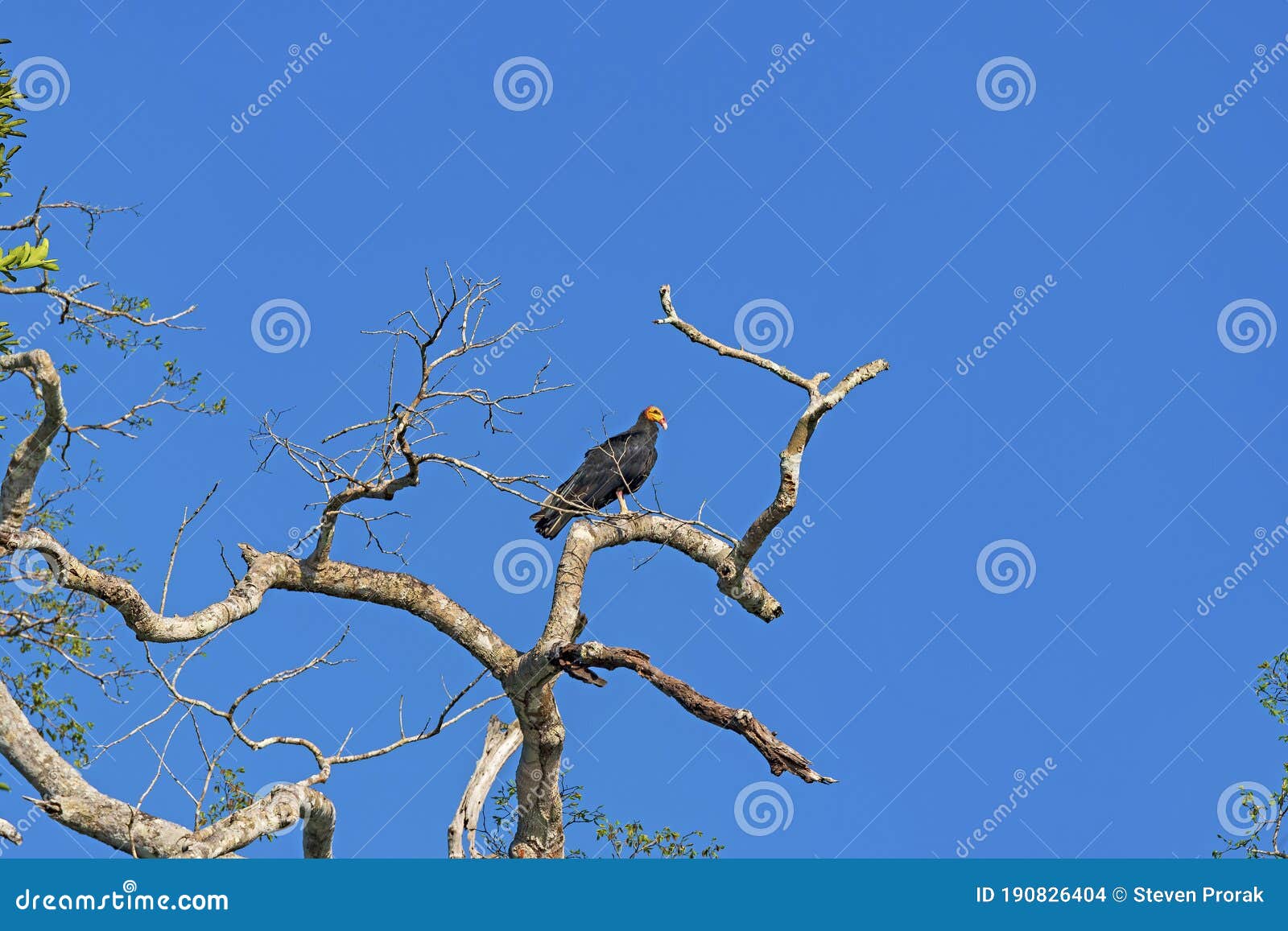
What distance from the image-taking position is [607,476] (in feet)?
36.3

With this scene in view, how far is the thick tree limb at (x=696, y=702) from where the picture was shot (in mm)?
7273

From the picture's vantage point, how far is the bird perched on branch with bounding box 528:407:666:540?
33.9ft

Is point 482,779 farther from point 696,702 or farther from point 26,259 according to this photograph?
point 26,259

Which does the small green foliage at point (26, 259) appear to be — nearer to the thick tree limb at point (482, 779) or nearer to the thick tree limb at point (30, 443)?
the thick tree limb at point (30, 443)

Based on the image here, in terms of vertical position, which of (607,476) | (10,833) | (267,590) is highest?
(607,476)

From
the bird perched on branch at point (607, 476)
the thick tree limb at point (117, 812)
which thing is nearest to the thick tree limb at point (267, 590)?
the thick tree limb at point (117, 812)

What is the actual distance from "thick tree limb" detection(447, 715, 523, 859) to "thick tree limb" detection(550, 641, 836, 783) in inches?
62.8

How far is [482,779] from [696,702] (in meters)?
2.83

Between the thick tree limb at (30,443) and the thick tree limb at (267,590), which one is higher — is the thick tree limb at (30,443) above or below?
above

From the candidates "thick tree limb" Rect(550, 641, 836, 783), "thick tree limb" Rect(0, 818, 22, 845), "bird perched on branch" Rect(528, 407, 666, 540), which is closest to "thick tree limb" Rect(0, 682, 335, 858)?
"thick tree limb" Rect(0, 818, 22, 845)

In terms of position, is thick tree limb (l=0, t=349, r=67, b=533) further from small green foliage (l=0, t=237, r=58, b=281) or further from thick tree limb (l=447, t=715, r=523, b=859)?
thick tree limb (l=447, t=715, r=523, b=859)

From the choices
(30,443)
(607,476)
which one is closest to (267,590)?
(30,443)

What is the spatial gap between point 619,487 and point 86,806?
16.0 ft

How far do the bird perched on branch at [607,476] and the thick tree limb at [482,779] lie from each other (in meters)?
1.45
